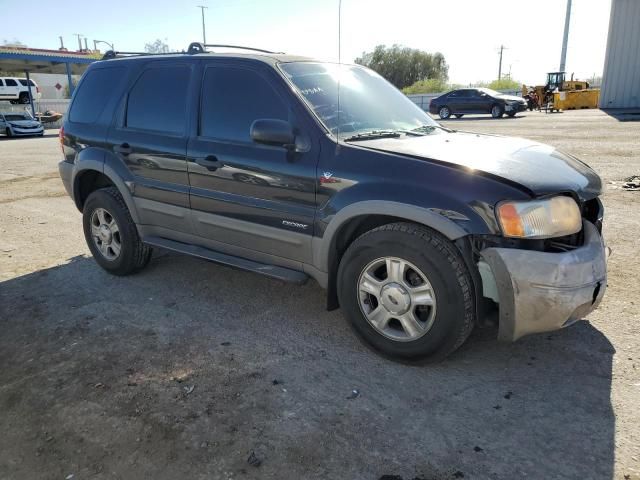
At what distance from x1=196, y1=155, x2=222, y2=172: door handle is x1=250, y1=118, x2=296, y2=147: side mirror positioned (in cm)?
58

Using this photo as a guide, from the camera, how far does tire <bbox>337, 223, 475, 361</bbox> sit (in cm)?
297

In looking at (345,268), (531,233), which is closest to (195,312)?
(345,268)

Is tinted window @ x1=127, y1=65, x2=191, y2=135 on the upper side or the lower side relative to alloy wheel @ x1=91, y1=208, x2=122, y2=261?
upper

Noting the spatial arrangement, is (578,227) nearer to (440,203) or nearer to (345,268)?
(440,203)

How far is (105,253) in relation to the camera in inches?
198

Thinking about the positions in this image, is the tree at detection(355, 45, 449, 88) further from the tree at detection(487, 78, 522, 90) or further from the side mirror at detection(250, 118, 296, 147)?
the side mirror at detection(250, 118, 296, 147)

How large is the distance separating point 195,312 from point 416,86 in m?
61.4

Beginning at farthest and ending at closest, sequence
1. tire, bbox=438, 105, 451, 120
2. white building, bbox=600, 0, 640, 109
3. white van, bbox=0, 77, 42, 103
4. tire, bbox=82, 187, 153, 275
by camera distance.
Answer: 1. white van, bbox=0, 77, 42, 103
2. tire, bbox=438, 105, 451, 120
3. white building, bbox=600, 0, 640, 109
4. tire, bbox=82, 187, 153, 275

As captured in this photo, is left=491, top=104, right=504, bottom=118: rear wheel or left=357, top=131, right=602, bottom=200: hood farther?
left=491, top=104, right=504, bottom=118: rear wheel

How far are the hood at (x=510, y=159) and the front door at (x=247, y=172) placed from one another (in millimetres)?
571

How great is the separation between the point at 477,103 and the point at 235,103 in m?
26.2

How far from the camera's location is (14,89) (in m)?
38.5

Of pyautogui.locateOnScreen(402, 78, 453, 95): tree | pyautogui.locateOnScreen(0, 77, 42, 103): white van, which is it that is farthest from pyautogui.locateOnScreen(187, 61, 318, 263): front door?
pyautogui.locateOnScreen(402, 78, 453, 95): tree

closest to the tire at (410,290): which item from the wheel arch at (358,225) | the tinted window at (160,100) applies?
the wheel arch at (358,225)
